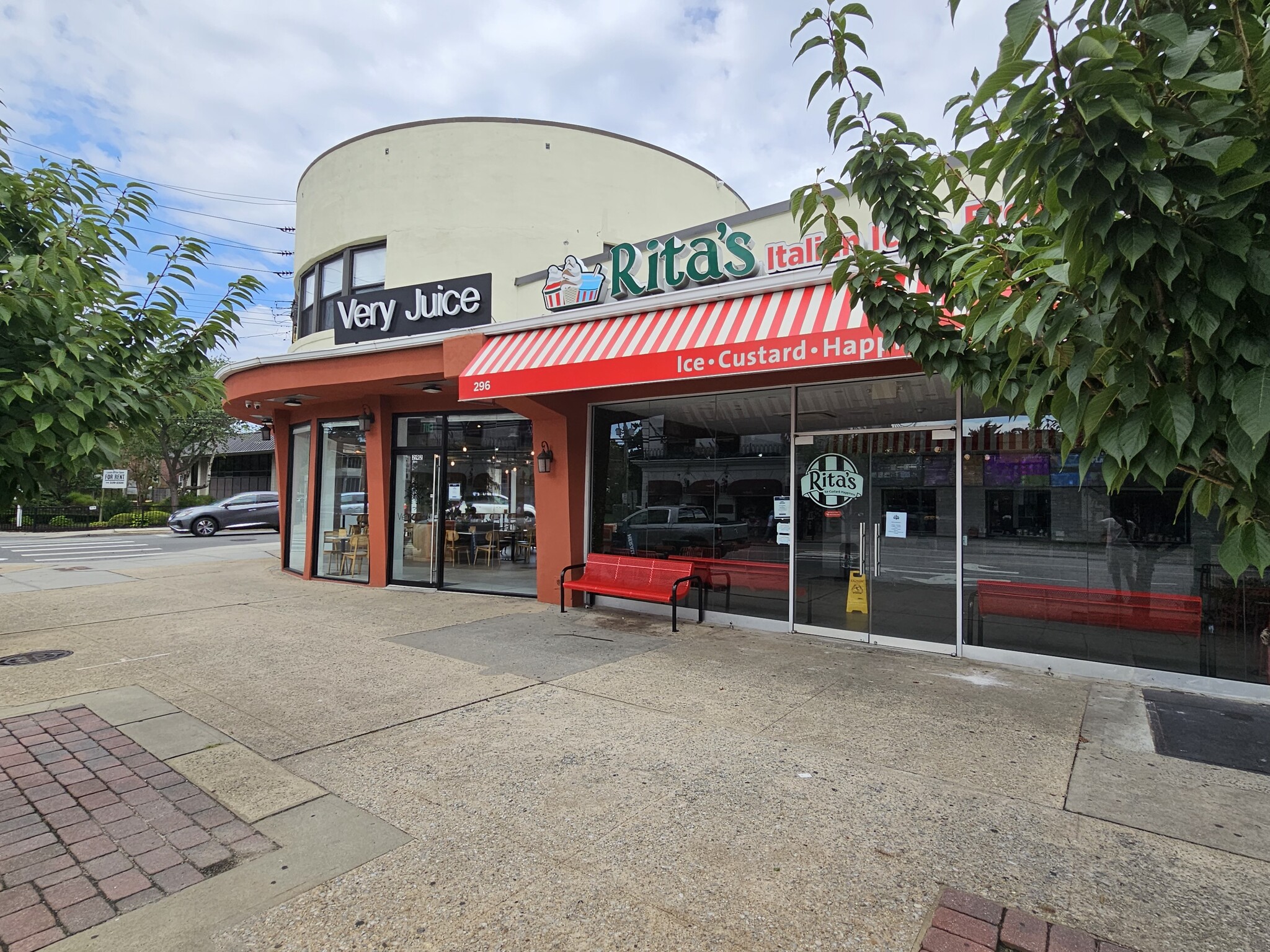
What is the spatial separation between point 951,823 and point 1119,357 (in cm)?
270

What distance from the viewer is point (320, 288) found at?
1311 cm

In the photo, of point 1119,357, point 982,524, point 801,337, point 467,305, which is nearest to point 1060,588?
point 982,524

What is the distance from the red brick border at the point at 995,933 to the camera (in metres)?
2.55

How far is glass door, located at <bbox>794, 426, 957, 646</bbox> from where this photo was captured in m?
7.10

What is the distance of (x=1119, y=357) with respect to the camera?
1.80 m

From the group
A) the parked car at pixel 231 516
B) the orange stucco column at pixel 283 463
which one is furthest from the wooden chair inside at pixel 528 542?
the parked car at pixel 231 516

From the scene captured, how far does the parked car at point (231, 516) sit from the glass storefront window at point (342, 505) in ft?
51.7

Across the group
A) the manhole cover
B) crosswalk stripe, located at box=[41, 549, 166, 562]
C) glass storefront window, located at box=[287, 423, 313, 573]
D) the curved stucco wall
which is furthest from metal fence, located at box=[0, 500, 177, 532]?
the manhole cover

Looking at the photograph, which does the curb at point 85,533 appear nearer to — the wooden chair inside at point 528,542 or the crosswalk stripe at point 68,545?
the crosswalk stripe at point 68,545

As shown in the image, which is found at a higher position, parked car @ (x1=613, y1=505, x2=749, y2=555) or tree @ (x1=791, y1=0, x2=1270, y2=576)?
tree @ (x1=791, y1=0, x2=1270, y2=576)

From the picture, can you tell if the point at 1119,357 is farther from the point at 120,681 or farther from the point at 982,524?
the point at 120,681

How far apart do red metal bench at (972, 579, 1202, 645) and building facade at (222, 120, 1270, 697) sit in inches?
0.8

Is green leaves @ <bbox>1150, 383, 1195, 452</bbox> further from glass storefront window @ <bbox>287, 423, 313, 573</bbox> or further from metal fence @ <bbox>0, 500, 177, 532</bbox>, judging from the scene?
metal fence @ <bbox>0, 500, 177, 532</bbox>

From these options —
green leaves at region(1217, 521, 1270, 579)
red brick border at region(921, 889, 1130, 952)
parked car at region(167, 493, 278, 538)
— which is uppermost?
green leaves at region(1217, 521, 1270, 579)
